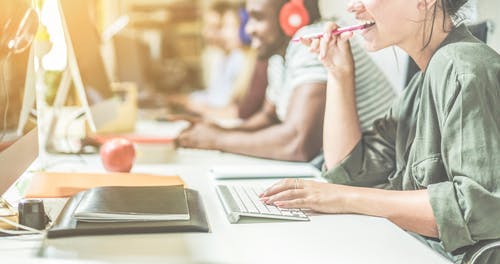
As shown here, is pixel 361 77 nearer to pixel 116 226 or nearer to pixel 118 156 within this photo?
pixel 118 156

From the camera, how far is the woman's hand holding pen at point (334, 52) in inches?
53.1

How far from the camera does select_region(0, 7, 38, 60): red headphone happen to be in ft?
3.36

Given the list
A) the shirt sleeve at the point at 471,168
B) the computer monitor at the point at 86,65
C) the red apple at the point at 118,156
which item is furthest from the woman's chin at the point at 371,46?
the computer monitor at the point at 86,65

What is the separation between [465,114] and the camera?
0.94 m

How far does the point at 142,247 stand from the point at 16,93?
440 millimetres

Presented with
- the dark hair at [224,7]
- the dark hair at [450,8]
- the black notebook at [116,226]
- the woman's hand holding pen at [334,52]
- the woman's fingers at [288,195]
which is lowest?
the woman's fingers at [288,195]

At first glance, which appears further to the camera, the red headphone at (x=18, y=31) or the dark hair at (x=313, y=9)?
the dark hair at (x=313, y=9)

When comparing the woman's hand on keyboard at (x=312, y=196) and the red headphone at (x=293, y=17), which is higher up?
the red headphone at (x=293, y=17)

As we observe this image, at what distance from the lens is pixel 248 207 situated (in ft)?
3.47

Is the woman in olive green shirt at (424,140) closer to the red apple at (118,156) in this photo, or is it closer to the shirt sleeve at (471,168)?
the shirt sleeve at (471,168)

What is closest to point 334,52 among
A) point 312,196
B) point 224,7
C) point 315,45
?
point 315,45

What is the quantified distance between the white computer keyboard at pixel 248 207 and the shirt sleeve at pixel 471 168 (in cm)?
23

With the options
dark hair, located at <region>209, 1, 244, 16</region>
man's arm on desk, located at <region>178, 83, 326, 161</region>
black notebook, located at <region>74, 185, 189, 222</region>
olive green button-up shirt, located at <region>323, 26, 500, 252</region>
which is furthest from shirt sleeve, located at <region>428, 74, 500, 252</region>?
dark hair, located at <region>209, 1, 244, 16</region>

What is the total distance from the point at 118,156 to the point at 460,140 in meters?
0.80
